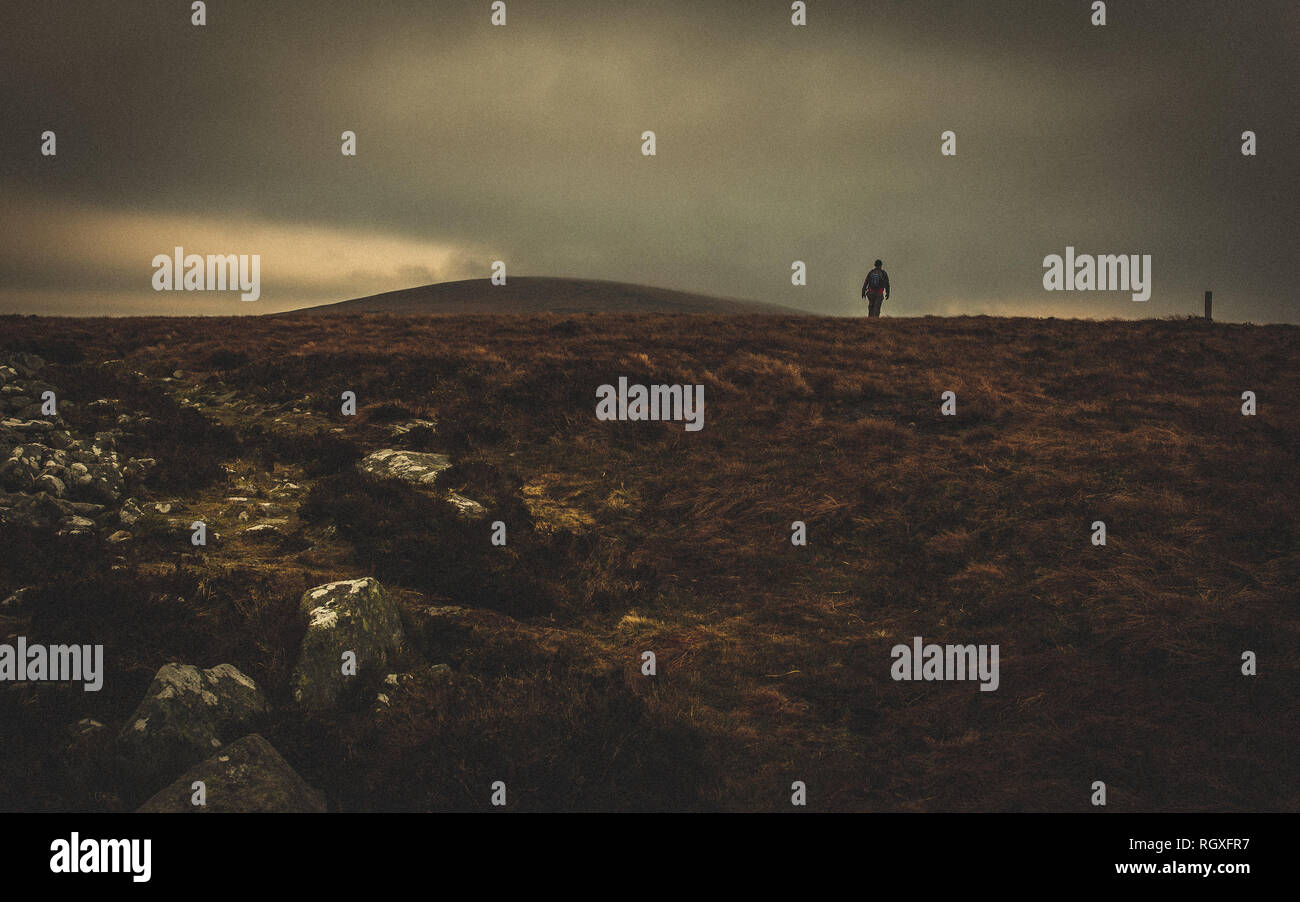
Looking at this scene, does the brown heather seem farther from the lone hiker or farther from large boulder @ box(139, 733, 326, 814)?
the lone hiker

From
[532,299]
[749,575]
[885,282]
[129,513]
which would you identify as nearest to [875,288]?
[885,282]

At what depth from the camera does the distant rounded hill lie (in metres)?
91.7

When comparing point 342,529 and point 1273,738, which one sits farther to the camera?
point 342,529

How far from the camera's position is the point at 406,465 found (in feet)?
45.5

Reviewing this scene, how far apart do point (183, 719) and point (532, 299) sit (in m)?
97.9

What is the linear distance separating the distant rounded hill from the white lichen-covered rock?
71068mm

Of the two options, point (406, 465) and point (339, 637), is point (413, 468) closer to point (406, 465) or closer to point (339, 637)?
point (406, 465)

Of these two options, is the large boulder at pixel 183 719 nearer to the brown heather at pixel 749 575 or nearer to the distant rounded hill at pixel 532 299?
the brown heather at pixel 749 575

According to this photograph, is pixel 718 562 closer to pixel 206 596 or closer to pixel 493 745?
pixel 493 745

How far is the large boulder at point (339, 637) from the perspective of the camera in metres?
7.52

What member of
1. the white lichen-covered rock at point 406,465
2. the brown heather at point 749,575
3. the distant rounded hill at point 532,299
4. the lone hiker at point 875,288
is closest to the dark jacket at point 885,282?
the lone hiker at point 875,288

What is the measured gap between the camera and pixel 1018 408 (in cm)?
1672
